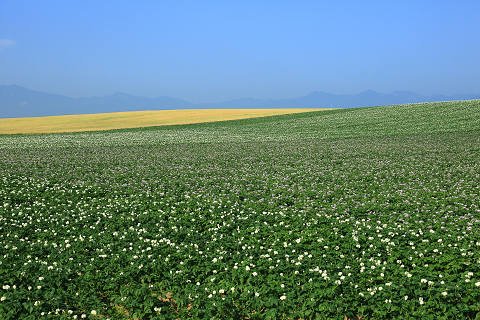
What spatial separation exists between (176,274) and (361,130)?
51.3 m

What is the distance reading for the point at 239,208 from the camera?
17094 millimetres

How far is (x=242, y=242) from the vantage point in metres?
13.3

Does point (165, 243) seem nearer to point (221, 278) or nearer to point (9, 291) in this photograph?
point (221, 278)

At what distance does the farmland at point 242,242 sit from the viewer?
9711mm

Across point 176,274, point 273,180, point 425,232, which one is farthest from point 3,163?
point 425,232

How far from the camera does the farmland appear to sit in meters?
9.71

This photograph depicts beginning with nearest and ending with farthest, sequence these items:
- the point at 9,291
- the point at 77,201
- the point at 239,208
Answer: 1. the point at 9,291
2. the point at 239,208
3. the point at 77,201

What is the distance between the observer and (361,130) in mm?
58906

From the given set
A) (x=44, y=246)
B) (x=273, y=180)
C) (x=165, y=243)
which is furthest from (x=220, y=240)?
(x=273, y=180)

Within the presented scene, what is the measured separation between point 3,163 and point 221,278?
26236 millimetres

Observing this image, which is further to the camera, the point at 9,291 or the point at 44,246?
the point at 44,246

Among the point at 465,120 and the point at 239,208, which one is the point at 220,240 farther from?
the point at 465,120

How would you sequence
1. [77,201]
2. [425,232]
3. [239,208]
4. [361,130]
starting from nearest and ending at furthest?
1. [425,232]
2. [239,208]
3. [77,201]
4. [361,130]

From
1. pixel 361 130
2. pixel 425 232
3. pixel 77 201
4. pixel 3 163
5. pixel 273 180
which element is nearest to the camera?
pixel 425 232
